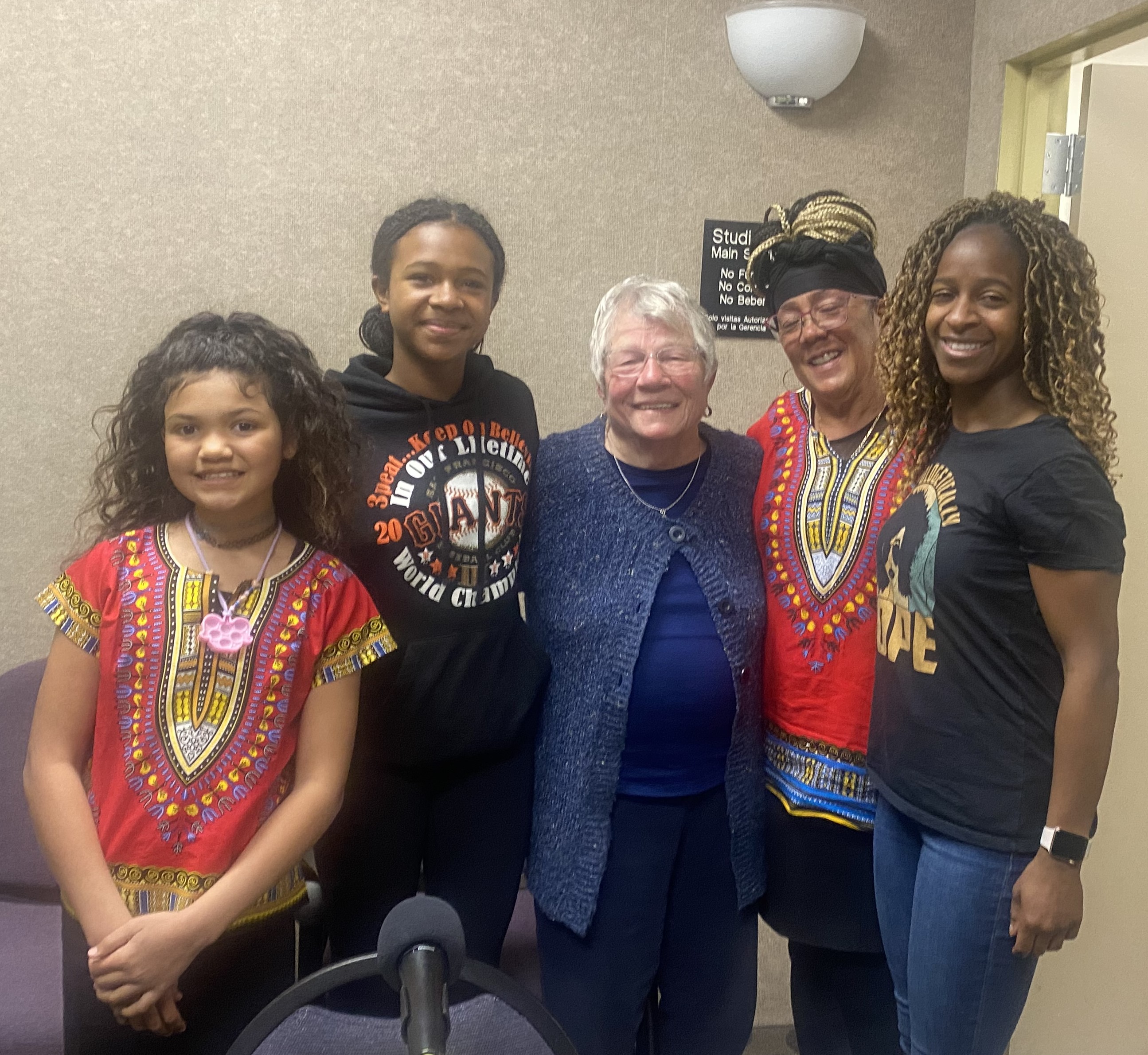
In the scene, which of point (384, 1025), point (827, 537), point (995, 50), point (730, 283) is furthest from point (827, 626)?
point (995, 50)

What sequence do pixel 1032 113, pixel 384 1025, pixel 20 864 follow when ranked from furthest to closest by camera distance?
pixel 1032 113 → pixel 20 864 → pixel 384 1025

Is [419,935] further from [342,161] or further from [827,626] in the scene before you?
[342,161]

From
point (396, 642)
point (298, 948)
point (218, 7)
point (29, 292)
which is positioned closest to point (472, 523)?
point (396, 642)

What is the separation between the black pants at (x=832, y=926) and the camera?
144cm

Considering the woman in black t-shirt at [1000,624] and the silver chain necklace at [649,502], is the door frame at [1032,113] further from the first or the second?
the silver chain necklace at [649,502]

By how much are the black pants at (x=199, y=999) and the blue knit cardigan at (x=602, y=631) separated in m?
0.40

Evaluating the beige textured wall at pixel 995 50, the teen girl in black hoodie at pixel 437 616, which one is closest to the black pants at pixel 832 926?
the teen girl in black hoodie at pixel 437 616

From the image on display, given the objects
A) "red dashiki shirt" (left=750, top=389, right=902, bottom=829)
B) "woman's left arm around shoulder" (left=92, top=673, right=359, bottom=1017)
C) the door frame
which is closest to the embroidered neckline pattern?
"red dashiki shirt" (left=750, top=389, right=902, bottom=829)

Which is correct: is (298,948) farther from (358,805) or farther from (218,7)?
(218,7)

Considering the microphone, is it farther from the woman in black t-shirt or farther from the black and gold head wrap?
the black and gold head wrap

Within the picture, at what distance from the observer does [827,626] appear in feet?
4.69

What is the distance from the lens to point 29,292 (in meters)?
1.93

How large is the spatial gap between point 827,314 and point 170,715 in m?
1.03

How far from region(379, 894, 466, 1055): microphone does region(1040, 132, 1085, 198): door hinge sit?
2.00 meters
